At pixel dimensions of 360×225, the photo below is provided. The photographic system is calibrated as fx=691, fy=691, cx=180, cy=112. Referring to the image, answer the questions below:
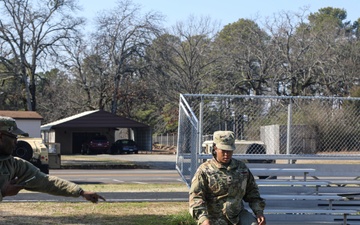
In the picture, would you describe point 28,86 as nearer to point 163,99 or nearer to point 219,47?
point 163,99

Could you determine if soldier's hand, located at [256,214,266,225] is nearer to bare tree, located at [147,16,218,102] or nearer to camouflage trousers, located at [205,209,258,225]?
camouflage trousers, located at [205,209,258,225]

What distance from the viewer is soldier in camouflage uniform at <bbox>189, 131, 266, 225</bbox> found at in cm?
638

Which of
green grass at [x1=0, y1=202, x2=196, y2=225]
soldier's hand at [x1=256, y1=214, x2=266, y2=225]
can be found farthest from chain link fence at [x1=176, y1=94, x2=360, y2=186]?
Result: soldier's hand at [x1=256, y1=214, x2=266, y2=225]

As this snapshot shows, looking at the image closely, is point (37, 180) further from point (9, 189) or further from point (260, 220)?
point (260, 220)

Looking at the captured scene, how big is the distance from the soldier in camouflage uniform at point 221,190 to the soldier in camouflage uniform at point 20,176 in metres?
1.35

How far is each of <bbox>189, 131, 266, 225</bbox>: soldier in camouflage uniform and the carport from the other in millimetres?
45967

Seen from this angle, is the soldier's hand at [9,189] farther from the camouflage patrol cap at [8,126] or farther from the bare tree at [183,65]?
the bare tree at [183,65]

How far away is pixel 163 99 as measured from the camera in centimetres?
5519

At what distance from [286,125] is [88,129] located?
140 feet

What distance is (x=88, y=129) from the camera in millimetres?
54812

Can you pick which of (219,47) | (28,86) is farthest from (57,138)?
(219,47)

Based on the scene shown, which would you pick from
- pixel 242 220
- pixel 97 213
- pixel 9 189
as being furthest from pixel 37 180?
pixel 97 213

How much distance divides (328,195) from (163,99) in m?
43.4

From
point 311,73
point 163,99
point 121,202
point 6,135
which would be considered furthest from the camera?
point 163,99
